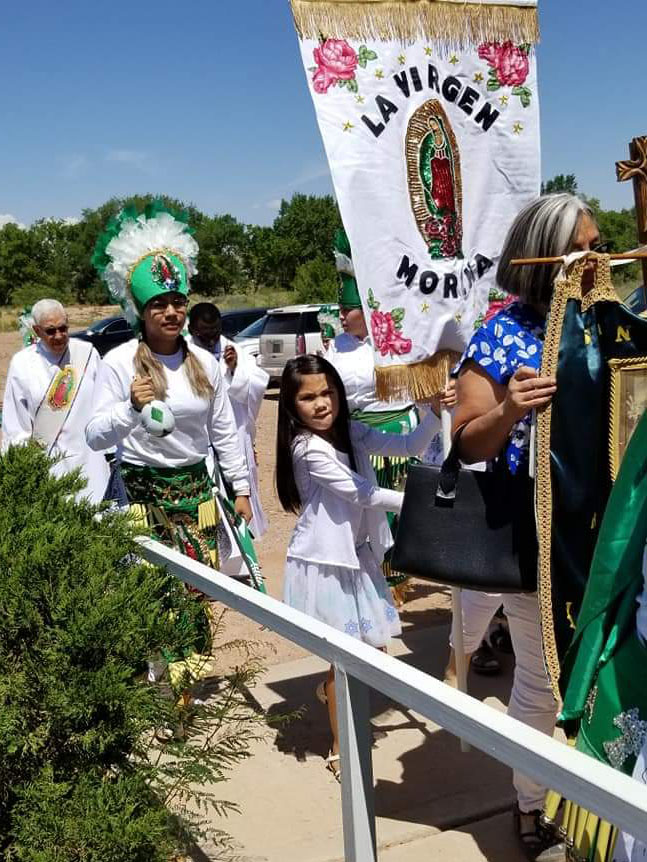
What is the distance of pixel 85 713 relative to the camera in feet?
6.34

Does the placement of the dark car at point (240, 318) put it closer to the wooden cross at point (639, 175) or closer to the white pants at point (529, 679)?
the white pants at point (529, 679)

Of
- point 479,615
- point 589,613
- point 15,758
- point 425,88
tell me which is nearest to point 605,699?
point 589,613

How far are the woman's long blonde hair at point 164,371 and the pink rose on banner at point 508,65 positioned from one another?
1.62 metres

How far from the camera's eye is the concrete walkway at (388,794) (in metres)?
3.06

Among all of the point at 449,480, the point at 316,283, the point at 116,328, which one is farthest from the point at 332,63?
the point at 316,283

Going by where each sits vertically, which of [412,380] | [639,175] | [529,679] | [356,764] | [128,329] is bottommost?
[529,679]

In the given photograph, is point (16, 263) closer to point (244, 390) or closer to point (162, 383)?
point (244, 390)

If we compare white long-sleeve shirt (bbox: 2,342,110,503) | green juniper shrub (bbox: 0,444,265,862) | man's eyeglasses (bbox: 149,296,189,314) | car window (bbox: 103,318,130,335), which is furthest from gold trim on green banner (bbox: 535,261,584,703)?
car window (bbox: 103,318,130,335)

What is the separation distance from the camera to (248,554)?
14.0 feet

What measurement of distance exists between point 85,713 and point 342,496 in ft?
5.78

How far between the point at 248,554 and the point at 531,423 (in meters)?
2.04

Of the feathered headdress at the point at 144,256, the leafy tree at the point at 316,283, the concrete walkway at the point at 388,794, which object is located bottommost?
the concrete walkway at the point at 388,794

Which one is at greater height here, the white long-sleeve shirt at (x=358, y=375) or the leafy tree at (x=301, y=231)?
the leafy tree at (x=301, y=231)

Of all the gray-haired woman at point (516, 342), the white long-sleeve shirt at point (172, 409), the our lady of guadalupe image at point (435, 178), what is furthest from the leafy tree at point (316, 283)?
the gray-haired woman at point (516, 342)
